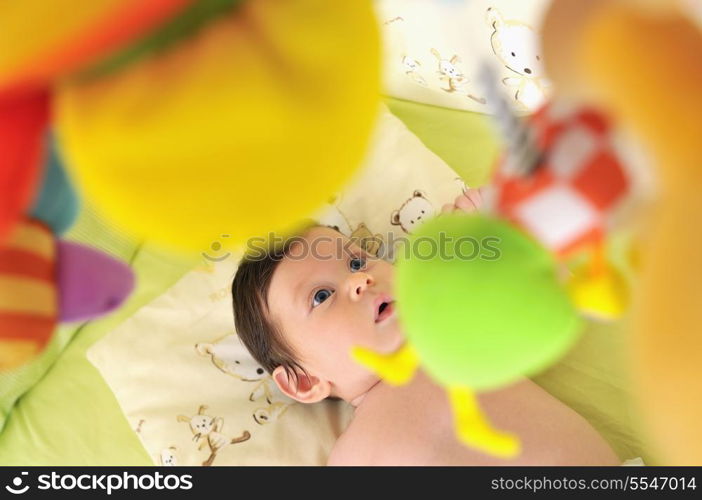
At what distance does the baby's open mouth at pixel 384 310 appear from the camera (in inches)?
34.7

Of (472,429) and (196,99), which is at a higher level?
(196,99)

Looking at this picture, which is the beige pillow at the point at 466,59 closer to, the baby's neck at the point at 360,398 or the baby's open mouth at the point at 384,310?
the baby's open mouth at the point at 384,310

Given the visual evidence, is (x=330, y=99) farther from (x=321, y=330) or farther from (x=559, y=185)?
(x=321, y=330)

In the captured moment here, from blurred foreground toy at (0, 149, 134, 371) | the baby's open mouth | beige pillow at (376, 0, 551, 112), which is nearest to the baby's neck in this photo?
the baby's open mouth

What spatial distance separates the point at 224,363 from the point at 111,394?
19 centimetres

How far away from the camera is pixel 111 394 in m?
1.12

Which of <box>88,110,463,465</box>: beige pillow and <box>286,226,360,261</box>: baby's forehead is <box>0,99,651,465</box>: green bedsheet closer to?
<box>88,110,463,465</box>: beige pillow

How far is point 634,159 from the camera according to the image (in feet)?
0.95

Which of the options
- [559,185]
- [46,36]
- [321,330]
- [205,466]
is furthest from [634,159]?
[205,466]

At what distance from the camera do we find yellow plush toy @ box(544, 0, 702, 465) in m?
0.26

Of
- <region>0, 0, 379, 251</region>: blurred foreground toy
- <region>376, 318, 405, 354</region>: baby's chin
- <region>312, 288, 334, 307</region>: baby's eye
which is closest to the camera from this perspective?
<region>0, 0, 379, 251</region>: blurred foreground toy

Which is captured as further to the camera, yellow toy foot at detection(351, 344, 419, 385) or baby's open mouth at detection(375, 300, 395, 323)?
baby's open mouth at detection(375, 300, 395, 323)
